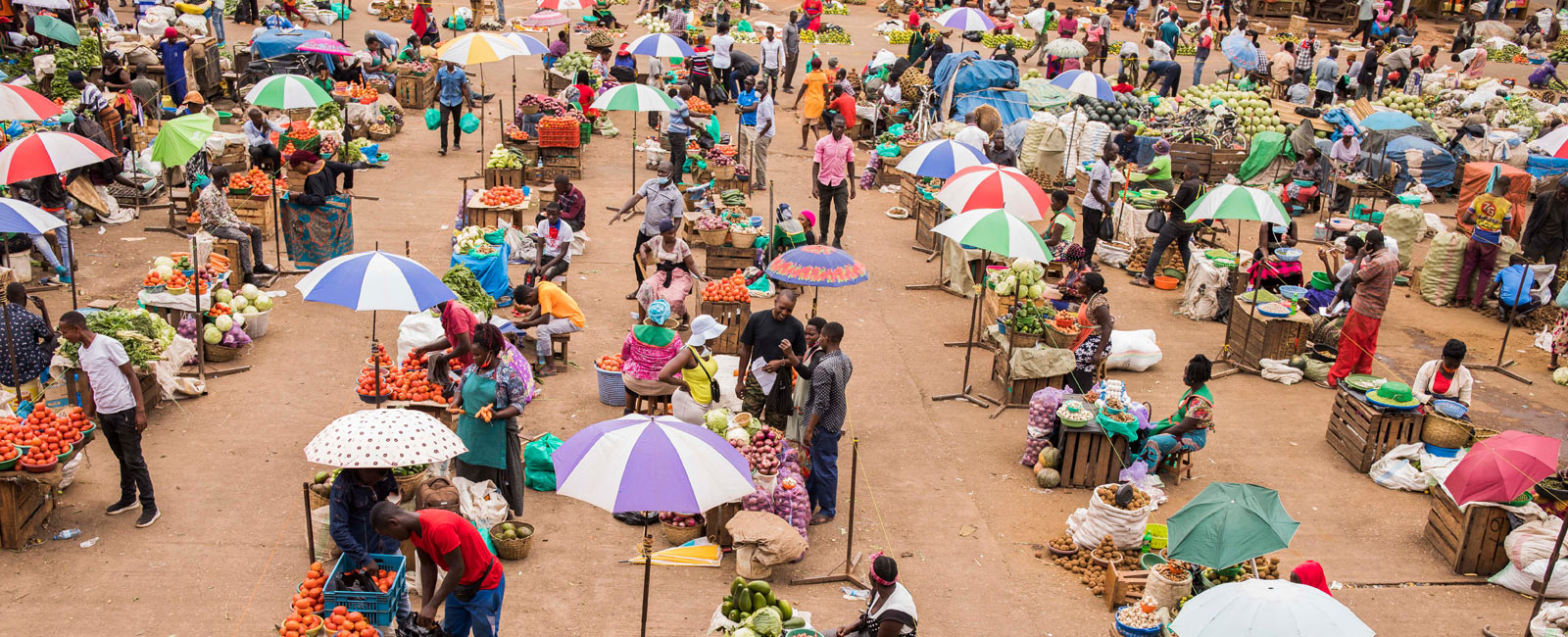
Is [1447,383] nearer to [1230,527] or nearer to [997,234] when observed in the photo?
[997,234]

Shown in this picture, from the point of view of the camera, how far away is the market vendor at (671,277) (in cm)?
1197

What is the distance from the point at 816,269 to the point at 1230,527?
4.86 meters

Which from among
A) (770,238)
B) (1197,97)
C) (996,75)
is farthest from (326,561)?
(1197,97)

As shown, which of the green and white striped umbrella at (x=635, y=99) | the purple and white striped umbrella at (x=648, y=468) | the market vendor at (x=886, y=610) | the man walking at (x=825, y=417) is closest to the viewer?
the market vendor at (x=886, y=610)

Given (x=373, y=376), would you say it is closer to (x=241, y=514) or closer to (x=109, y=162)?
(x=241, y=514)

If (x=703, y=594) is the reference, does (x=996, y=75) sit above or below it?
above

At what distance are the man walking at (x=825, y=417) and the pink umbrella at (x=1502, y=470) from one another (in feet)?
14.4

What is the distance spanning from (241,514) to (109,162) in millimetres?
8378

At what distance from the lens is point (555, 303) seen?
1173 cm

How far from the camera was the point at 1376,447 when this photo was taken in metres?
11.0

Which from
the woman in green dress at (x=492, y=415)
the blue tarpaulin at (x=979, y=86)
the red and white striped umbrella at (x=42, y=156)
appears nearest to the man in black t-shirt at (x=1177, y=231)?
the blue tarpaulin at (x=979, y=86)

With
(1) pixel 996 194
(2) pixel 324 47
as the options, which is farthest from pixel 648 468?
(2) pixel 324 47

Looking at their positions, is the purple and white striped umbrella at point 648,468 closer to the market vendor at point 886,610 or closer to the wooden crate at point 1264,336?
the market vendor at point 886,610

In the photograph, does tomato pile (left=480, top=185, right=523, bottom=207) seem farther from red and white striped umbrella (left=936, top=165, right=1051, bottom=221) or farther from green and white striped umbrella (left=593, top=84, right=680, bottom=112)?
red and white striped umbrella (left=936, top=165, right=1051, bottom=221)
